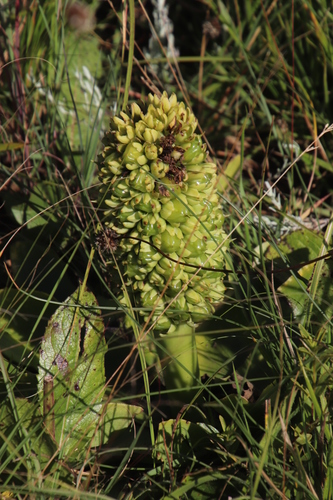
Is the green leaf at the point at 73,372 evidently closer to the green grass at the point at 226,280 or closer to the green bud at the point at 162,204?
the green grass at the point at 226,280

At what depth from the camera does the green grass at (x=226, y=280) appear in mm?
1261

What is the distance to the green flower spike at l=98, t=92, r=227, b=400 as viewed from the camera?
4.29 ft

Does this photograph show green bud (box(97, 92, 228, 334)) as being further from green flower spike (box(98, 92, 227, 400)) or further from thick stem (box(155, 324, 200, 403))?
thick stem (box(155, 324, 200, 403))

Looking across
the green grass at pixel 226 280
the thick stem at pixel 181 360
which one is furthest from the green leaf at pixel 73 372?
the thick stem at pixel 181 360

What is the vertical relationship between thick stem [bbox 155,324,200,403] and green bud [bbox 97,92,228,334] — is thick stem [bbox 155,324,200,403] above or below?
below

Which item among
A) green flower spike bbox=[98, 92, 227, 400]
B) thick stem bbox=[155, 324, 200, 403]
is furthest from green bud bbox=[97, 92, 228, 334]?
thick stem bbox=[155, 324, 200, 403]

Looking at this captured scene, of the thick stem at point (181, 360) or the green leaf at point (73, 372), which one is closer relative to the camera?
the green leaf at point (73, 372)

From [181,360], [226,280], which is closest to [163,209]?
[226,280]

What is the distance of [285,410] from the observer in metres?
1.28

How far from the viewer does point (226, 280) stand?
1.57 m

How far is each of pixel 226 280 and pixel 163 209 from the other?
14.3 inches

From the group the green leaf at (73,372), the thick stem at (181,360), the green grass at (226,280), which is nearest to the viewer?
the green grass at (226,280)

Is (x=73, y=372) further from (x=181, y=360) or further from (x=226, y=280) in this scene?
(x=226, y=280)

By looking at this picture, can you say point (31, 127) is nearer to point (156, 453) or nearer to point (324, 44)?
point (324, 44)
